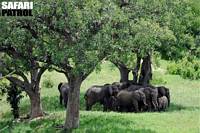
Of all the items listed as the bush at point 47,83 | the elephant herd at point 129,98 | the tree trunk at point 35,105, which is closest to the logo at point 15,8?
the tree trunk at point 35,105

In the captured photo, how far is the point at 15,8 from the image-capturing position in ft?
51.5

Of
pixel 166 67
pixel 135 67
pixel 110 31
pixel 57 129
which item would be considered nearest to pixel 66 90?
pixel 135 67

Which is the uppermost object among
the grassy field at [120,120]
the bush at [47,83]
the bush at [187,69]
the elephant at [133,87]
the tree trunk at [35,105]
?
the bush at [187,69]

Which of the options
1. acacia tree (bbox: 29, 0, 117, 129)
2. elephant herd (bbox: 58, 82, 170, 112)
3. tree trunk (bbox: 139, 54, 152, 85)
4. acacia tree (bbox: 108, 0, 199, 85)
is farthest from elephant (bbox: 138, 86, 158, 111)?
acacia tree (bbox: 29, 0, 117, 129)

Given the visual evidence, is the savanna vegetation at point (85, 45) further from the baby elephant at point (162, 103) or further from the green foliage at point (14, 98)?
the baby elephant at point (162, 103)

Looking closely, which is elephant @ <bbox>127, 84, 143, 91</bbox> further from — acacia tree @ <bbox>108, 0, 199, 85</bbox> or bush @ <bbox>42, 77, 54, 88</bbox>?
bush @ <bbox>42, 77, 54, 88</bbox>

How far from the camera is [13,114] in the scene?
23.7m

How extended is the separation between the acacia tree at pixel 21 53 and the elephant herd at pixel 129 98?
325 centimetres

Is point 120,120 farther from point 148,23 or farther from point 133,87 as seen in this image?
point 133,87

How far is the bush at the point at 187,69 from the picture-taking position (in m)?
34.9

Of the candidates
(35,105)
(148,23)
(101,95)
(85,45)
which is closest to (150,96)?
(101,95)

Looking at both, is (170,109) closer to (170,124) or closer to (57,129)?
(170,124)

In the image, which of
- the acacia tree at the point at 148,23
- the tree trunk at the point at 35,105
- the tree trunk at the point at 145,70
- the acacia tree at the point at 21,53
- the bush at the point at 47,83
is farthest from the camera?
the bush at the point at 47,83

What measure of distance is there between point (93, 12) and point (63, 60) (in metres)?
2.16
